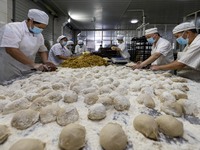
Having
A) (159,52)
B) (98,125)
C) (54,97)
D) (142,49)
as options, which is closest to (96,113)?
(98,125)

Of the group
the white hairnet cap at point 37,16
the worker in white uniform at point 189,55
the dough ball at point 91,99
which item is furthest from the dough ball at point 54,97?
the worker in white uniform at point 189,55

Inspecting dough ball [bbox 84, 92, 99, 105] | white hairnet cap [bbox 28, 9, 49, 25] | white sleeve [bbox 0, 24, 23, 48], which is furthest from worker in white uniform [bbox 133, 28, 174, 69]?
dough ball [bbox 84, 92, 99, 105]

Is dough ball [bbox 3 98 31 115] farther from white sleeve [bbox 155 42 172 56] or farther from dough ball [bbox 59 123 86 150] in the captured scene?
white sleeve [bbox 155 42 172 56]

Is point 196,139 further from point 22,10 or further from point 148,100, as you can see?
point 22,10

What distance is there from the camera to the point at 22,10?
155 inches

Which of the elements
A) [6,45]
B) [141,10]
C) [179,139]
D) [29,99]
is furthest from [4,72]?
[141,10]

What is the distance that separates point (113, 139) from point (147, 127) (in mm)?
118

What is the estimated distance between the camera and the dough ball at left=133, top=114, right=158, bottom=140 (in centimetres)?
48

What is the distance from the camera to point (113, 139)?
0.43 m

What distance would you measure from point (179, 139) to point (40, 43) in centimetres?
183

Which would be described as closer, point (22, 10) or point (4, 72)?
point (4, 72)

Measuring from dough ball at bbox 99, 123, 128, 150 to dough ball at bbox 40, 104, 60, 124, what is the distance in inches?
7.5

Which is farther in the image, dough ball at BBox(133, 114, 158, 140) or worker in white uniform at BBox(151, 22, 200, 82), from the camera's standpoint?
worker in white uniform at BBox(151, 22, 200, 82)

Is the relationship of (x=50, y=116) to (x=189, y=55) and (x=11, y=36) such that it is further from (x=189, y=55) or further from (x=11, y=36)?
(x=189, y=55)
